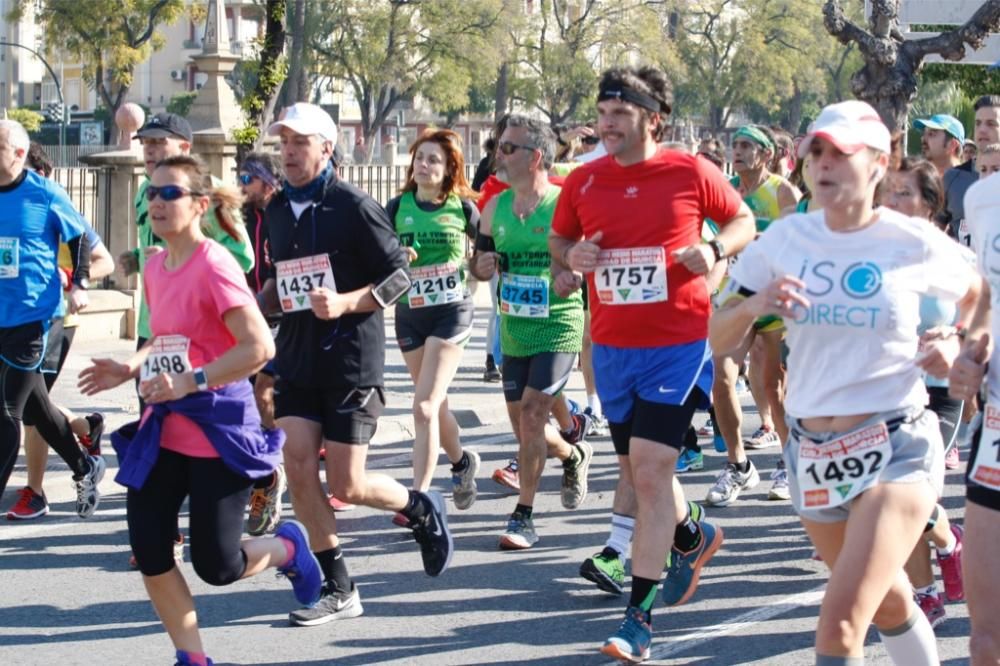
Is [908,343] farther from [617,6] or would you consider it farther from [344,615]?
[617,6]

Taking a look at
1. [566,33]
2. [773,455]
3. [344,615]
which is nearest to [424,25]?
[566,33]

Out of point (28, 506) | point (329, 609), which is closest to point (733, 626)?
point (329, 609)

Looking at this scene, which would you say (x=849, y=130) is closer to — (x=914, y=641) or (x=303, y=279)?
(x=914, y=641)

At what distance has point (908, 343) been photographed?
453cm

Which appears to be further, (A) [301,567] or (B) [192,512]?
(A) [301,567]

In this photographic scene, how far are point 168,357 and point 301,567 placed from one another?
1.11 metres

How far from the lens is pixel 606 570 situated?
673 cm

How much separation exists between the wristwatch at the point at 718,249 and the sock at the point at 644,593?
121cm

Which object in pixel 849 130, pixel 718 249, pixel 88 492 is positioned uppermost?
pixel 849 130

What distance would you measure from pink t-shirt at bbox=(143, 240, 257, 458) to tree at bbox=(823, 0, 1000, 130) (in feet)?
67.7

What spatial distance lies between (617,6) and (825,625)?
2260 inches

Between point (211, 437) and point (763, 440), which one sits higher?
point (211, 437)

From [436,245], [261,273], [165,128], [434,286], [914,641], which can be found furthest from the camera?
[436,245]

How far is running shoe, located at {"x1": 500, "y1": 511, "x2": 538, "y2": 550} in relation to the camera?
777 cm
